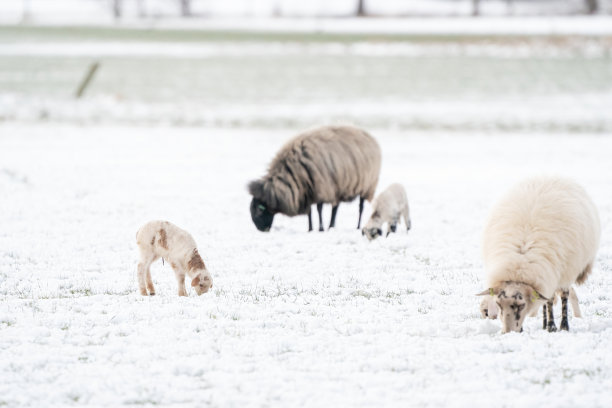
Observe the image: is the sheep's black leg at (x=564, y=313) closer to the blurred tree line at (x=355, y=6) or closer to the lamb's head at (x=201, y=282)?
the lamb's head at (x=201, y=282)

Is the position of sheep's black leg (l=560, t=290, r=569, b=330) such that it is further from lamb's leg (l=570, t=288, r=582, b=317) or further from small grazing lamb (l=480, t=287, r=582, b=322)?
lamb's leg (l=570, t=288, r=582, b=317)

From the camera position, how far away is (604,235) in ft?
35.1

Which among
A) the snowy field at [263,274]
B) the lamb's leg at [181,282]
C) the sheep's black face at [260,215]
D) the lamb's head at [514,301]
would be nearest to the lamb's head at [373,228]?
the snowy field at [263,274]

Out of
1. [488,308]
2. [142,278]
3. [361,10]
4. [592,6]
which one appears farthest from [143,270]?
[361,10]

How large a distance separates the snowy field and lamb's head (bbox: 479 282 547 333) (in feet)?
0.58

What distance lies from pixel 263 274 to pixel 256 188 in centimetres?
289

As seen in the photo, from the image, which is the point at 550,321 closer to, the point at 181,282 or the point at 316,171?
the point at 181,282

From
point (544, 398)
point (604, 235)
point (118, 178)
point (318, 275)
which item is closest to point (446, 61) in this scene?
point (118, 178)

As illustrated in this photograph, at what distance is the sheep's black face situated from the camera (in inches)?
439

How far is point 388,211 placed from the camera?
10820mm

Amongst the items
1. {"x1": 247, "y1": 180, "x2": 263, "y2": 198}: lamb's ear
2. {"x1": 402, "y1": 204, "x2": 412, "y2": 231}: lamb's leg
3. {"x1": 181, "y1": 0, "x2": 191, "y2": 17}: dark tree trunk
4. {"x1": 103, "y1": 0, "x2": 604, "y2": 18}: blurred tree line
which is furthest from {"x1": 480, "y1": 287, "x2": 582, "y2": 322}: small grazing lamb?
{"x1": 181, "y1": 0, "x2": 191, "y2": 17}: dark tree trunk

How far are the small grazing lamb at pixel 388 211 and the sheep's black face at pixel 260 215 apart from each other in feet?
4.93

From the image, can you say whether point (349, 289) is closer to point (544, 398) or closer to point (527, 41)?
point (544, 398)

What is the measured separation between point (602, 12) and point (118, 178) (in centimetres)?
7366
